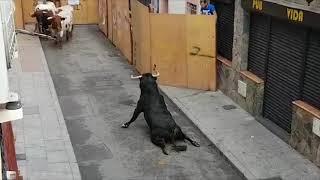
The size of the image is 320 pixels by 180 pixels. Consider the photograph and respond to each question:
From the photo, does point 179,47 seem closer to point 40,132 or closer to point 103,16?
point 40,132

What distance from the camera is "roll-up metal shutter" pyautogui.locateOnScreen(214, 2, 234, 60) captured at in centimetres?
1230

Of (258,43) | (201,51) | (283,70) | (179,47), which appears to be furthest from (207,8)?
(283,70)

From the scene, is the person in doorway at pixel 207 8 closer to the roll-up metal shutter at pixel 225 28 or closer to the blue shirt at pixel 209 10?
the blue shirt at pixel 209 10

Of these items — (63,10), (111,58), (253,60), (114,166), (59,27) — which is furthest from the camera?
(63,10)

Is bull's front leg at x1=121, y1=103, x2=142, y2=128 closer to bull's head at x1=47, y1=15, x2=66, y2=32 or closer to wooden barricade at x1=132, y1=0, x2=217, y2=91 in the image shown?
wooden barricade at x1=132, y1=0, x2=217, y2=91

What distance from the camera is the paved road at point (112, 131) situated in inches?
352

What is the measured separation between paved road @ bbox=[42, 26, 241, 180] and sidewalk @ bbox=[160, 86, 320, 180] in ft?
0.72

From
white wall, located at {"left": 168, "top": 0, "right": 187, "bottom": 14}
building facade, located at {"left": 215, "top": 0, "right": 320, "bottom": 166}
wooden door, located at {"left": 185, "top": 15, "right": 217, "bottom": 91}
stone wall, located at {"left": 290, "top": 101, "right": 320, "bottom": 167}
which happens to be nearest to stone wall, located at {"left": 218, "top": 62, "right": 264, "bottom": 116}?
building facade, located at {"left": 215, "top": 0, "right": 320, "bottom": 166}

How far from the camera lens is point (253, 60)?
37.2 feet

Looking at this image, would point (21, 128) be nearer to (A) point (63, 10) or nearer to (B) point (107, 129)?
(B) point (107, 129)

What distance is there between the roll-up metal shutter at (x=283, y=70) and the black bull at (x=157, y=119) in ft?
6.15

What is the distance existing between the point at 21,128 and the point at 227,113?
4.49 m

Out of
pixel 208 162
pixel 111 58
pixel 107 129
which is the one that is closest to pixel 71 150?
pixel 107 129

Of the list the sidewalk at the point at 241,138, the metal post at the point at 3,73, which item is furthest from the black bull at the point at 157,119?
the metal post at the point at 3,73
